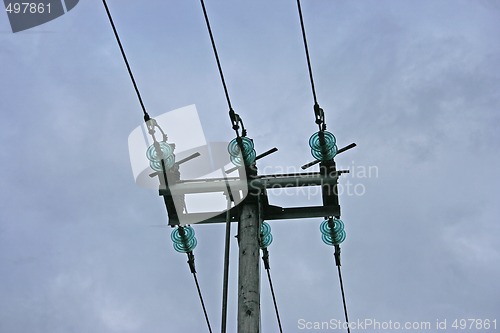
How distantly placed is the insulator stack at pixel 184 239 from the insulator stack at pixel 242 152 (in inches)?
55.1

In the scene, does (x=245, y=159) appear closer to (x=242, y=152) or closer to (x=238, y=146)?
(x=242, y=152)

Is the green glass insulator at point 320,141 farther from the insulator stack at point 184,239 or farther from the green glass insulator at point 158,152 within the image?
the insulator stack at point 184,239

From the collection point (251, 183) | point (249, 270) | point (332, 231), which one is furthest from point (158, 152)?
point (332, 231)

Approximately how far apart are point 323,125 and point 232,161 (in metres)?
1.23

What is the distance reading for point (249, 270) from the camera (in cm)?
670

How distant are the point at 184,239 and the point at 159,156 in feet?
4.80

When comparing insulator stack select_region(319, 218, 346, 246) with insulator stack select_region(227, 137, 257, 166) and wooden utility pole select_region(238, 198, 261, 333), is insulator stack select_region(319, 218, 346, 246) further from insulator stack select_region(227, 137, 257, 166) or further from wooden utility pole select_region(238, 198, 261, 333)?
insulator stack select_region(227, 137, 257, 166)

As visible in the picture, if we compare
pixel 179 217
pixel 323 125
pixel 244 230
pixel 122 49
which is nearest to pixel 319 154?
pixel 323 125

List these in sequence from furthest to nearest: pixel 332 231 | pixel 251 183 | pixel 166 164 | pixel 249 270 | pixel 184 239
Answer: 1. pixel 184 239
2. pixel 332 231
3. pixel 166 164
4. pixel 251 183
5. pixel 249 270

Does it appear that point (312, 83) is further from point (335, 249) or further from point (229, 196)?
point (335, 249)

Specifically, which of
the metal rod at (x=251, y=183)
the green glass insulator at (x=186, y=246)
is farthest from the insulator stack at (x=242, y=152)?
the green glass insulator at (x=186, y=246)

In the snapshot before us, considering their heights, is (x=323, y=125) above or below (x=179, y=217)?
above

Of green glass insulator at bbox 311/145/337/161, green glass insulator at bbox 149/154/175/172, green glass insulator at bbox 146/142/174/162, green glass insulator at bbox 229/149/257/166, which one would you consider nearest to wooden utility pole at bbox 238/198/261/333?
green glass insulator at bbox 229/149/257/166

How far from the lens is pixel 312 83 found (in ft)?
24.3
